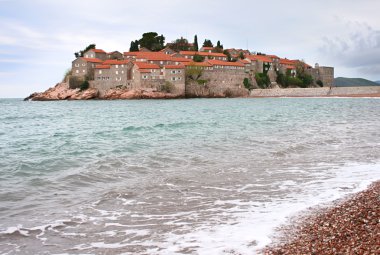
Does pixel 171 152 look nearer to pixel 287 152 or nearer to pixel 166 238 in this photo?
pixel 287 152

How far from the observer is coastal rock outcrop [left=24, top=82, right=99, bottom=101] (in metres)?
95.6

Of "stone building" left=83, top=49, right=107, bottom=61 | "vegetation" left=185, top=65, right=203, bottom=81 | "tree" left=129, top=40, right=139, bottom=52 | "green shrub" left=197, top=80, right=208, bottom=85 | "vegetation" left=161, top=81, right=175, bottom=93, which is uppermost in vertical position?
"tree" left=129, top=40, right=139, bottom=52

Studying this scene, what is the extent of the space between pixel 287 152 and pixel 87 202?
29.9 feet

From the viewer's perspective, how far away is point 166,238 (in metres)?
6.17

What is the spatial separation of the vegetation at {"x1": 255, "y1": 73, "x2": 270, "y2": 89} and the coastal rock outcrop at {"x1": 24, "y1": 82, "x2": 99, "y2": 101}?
142 feet

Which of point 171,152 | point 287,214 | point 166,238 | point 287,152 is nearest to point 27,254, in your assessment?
point 166,238

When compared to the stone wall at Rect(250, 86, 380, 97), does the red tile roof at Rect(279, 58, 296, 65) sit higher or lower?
higher

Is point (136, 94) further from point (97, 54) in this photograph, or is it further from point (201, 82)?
point (97, 54)

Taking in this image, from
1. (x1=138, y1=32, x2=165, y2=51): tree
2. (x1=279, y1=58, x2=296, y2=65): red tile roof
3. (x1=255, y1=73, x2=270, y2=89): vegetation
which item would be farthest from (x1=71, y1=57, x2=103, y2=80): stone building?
(x1=279, y1=58, x2=296, y2=65): red tile roof

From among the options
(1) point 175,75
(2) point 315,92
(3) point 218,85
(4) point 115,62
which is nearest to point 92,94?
(4) point 115,62

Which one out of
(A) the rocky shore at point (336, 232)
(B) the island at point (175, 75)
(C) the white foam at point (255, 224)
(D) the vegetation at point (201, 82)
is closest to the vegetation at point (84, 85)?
(B) the island at point (175, 75)

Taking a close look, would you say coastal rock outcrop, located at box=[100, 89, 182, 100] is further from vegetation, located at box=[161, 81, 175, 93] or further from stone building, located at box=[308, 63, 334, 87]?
stone building, located at box=[308, 63, 334, 87]

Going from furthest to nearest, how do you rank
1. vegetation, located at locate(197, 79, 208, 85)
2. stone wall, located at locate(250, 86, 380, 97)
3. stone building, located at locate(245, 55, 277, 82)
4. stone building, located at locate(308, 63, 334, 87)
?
stone building, located at locate(308, 63, 334, 87), stone building, located at locate(245, 55, 277, 82), vegetation, located at locate(197, 79, 208, 85), stone wall, located at locate(250, 86, 380, 97)

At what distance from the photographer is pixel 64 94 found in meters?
99.2
